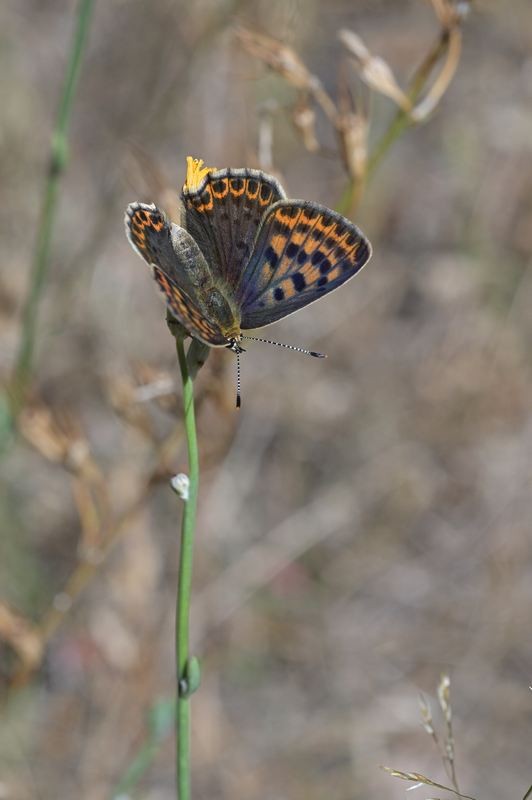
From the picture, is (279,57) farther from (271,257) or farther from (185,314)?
(185,314)

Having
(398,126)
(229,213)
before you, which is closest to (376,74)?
(398,126)

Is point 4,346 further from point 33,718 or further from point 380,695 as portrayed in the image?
point 380,695

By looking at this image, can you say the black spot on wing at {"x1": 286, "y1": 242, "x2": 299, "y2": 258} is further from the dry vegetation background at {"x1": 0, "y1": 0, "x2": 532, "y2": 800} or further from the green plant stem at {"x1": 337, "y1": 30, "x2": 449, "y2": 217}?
the dry vegetation background at {"x1": 0, "y1": 0, "x2": 532, "y2": 800}

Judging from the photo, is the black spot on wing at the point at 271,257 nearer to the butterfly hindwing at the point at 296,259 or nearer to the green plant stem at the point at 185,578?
the butterfly hindwing at the point at 296,259

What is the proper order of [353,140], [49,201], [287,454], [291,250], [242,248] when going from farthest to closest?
[287,454] → [49,201] → [353,140] → [242,248] → [291,250]

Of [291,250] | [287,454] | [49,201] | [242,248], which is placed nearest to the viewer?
[291,250]

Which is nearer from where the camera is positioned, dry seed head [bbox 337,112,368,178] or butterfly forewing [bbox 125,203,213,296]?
butterfly forewing [bbox 125,203,213,296]

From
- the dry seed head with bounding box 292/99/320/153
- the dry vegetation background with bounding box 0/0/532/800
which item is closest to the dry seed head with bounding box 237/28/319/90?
the dry seed head with bounding box 292/99/320/153
